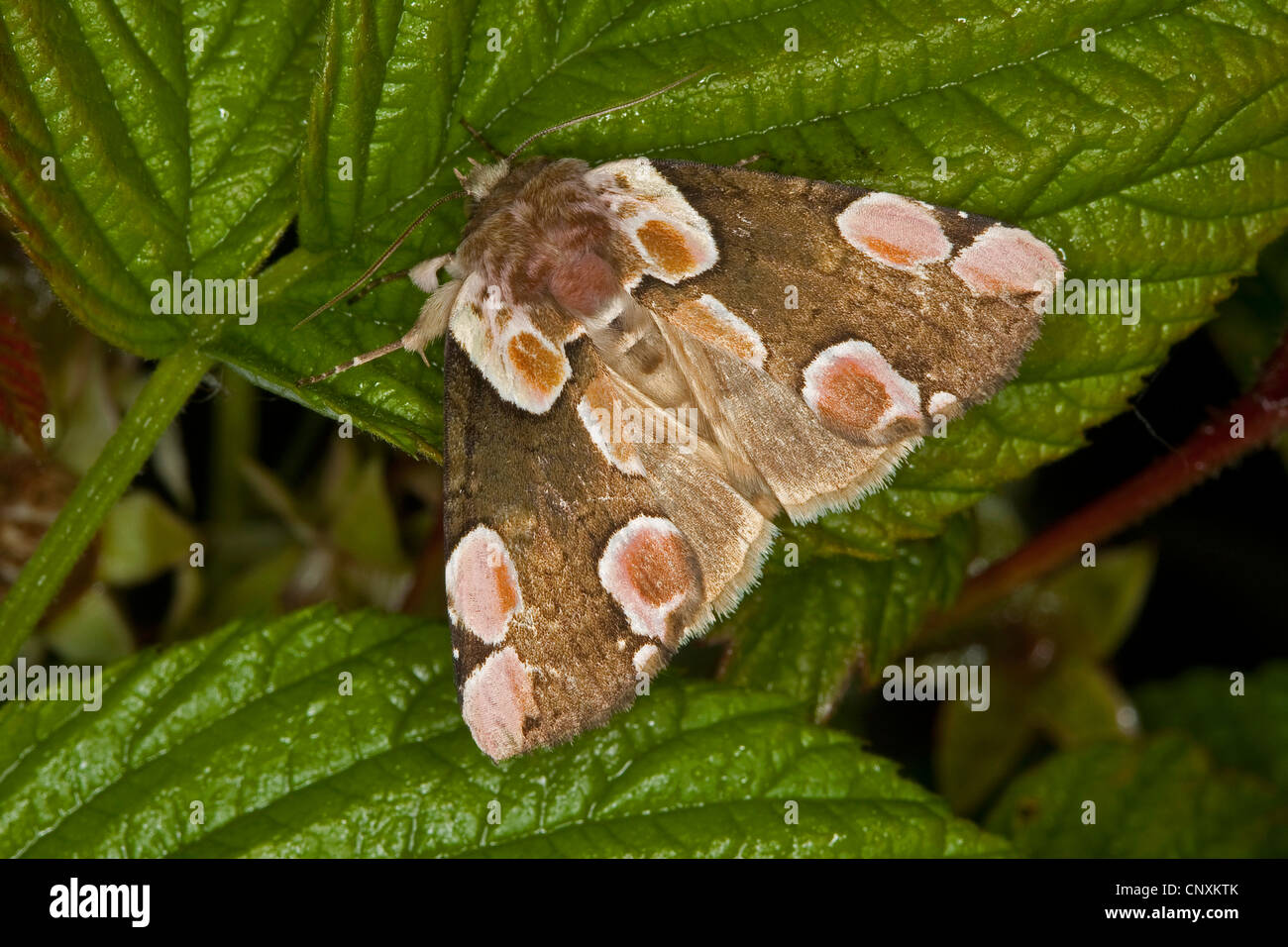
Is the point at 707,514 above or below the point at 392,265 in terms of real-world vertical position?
below

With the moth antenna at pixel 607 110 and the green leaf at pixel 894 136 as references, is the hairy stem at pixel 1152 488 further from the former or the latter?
the moth antenna at pixel 607 110

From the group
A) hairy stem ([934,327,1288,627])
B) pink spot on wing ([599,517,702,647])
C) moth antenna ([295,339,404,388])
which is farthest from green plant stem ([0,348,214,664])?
hairy stem ([934,327,1288,627])

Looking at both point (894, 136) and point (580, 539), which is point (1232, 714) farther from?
point (580, 539)

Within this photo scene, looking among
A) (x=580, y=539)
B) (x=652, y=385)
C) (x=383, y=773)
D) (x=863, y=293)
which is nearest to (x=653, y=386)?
(x=652, y=385)

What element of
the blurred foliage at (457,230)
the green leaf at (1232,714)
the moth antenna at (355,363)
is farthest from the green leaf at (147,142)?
the green leaf at (1232,714)

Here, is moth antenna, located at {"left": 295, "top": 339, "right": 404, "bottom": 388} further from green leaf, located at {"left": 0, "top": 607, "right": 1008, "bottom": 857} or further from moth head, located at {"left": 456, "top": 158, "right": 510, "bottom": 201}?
green leaf, located at {"left": 0, "top": 607, "right": 1008, "bottom": 857}

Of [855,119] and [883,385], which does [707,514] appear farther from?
[855,119]
